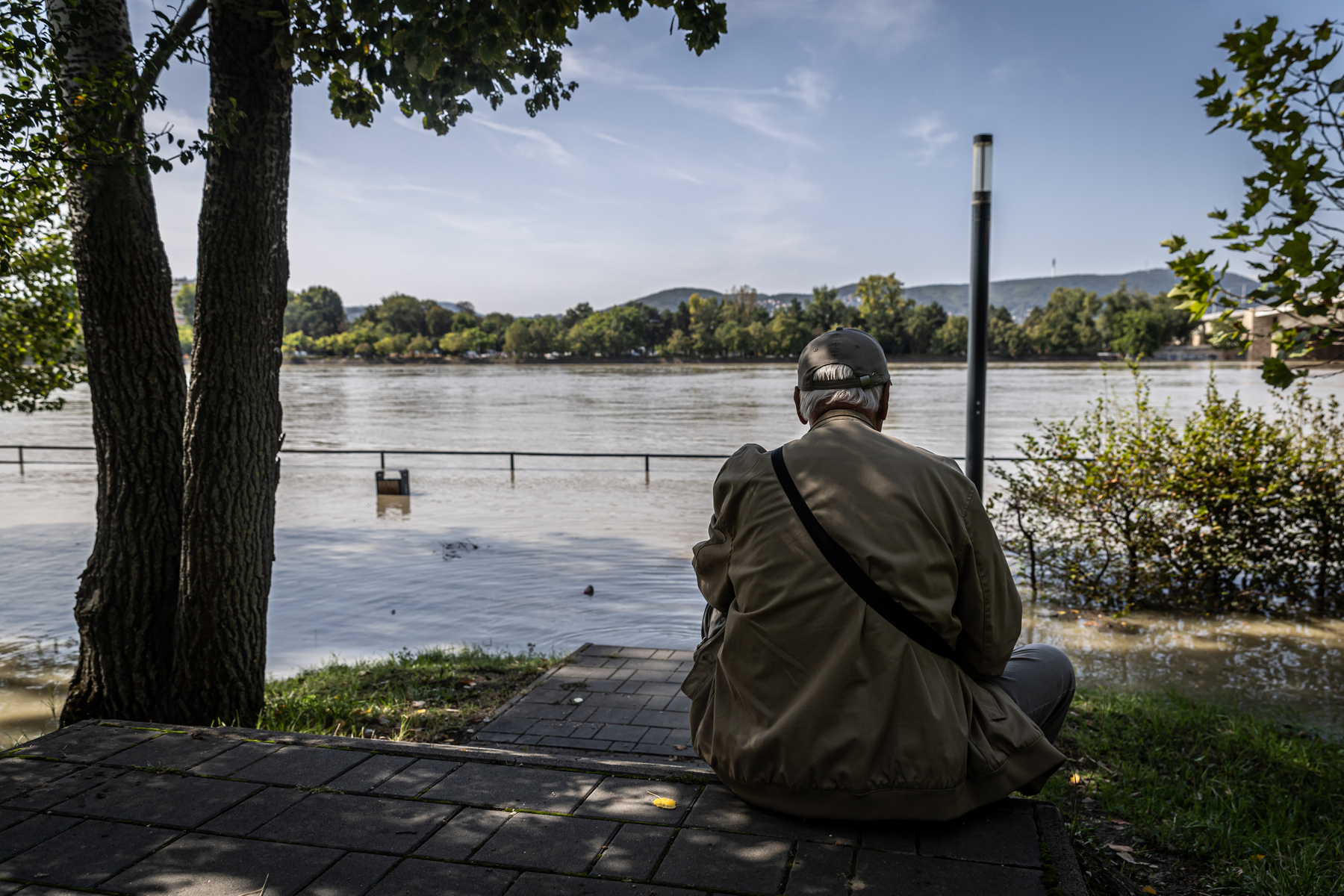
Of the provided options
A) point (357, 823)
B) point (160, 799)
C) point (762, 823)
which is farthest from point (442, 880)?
point (160, 799)

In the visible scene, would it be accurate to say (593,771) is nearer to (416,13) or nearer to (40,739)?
(40,739)

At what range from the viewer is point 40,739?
3.08 meters

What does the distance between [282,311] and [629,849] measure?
10.1 ft

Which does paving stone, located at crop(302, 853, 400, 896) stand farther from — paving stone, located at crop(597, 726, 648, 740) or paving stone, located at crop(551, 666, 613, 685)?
paving stone, located at crop(551, 666, 613, 685)

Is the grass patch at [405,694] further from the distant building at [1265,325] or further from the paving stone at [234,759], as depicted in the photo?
A: the distant building at [1265,325]

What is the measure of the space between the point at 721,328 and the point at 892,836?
4839 inches

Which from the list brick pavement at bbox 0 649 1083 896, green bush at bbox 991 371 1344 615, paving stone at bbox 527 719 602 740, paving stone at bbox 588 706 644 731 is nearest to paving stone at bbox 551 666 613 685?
paving stone at bbox 588 706 644 731

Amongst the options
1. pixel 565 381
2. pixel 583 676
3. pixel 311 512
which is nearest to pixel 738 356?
pixel 565 381

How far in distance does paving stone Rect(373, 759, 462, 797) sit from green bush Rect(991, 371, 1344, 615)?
5.53 m

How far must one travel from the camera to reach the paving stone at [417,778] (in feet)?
8.52

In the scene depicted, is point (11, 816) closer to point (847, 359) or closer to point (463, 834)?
point (463, 834)

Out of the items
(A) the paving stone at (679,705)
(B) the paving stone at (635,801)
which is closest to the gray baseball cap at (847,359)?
(B) the paving stone at (635,801)

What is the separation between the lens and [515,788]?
103 inches

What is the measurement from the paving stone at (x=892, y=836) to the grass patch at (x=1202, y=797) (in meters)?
0.55
